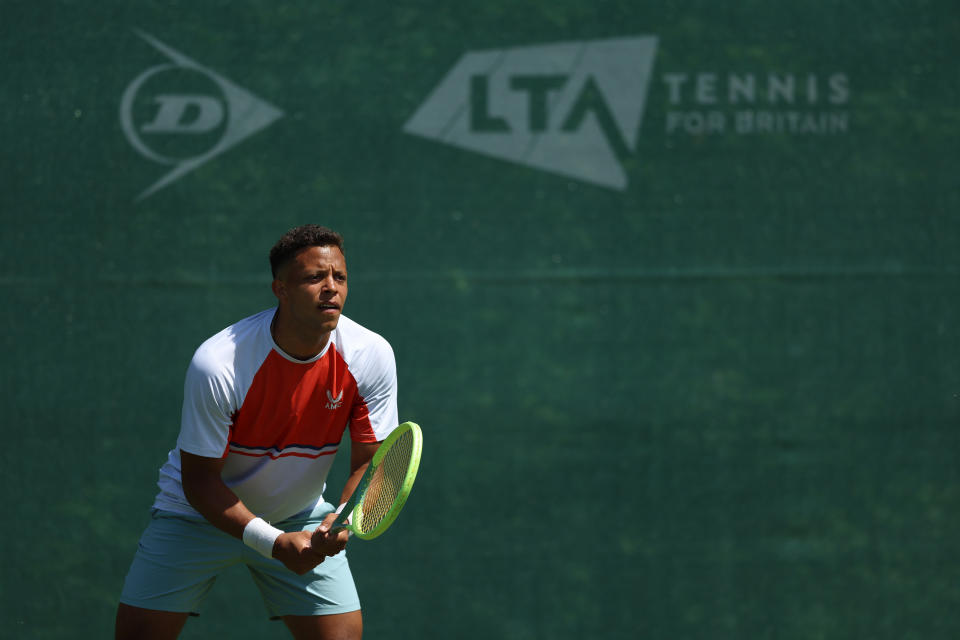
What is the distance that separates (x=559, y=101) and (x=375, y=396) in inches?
58.1

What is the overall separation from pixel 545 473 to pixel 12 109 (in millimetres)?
2397

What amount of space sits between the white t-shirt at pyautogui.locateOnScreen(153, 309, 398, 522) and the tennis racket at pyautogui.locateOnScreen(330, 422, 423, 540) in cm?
16

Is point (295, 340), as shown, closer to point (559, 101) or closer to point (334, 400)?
point (334, 400)

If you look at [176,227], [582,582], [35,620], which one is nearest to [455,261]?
[176,227]

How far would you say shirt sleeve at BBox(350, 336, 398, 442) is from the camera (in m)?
2.81

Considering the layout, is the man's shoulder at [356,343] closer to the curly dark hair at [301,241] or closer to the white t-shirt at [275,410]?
the white t-shirt at [275,410]

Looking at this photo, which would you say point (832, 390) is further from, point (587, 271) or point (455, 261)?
point (455, 261)

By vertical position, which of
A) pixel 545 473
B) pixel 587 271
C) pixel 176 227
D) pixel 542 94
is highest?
pixel 542 94

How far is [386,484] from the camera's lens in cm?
258

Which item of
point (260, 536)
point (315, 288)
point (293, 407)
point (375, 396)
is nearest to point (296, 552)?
point (260, 536)

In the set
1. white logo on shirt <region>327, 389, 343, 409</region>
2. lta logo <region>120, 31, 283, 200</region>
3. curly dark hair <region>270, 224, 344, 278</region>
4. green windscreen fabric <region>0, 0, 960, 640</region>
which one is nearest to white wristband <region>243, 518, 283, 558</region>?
white logo on shirt <region>327, 389, 343, 409</region>

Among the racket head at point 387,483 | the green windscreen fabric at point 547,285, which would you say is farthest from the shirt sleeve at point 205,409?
the green windscreen fabric at point 547,285

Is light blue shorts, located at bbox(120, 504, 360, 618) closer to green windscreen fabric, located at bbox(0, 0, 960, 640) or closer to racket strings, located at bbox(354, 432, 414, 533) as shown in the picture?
racket strings, located at bbox(354, 432, 414, 533)

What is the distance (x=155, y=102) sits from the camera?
3.75 meters
